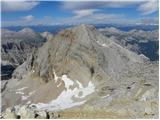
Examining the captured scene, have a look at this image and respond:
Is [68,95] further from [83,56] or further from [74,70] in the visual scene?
[83,56]

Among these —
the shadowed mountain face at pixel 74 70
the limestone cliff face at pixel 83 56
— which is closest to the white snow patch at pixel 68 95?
the shadowed mountain face at pixel 74 70

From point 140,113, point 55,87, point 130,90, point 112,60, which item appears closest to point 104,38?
point 112,60

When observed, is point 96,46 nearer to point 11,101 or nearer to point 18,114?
point 11,101

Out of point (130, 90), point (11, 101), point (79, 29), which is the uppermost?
point (79, 29)


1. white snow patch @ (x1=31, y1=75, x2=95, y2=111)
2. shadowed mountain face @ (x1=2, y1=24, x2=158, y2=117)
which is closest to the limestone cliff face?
shadowed mountain face @ (x1=2, y1=24, x2=158, y2=117)

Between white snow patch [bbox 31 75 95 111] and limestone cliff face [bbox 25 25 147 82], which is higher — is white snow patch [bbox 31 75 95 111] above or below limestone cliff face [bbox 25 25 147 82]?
below

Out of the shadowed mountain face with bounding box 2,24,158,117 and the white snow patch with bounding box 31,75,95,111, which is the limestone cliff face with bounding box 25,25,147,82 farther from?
the white snow patch with bounding box 31,75,95,111

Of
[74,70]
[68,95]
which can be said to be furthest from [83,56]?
[68,95]

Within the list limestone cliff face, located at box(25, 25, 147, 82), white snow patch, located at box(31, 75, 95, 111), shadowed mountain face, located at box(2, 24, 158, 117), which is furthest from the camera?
limestone cliff face, located at box(25, 25, 147, 82)
